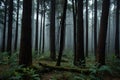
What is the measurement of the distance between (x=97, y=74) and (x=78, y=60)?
3624 mm

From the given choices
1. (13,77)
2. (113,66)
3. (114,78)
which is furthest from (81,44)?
(13,77)

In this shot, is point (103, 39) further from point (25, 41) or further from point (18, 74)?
point (18, 74)

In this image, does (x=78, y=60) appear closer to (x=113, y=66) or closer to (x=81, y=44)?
(x=81, y=44)

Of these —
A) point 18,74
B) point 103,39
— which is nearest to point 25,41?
point 18,74

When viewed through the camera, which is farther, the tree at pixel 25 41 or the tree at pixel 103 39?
the tree at pixel 103 39

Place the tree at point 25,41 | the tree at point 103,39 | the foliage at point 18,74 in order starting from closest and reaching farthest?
the foliage at point 18,74 → the tree at point 25,41 → the tree at point 103,39

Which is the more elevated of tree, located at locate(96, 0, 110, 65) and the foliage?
tree, located at locate(96, 0, 110, 65)

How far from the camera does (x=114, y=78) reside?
10.5 metres

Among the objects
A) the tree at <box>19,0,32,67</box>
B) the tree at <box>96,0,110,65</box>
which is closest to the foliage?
the tree at <box>19,0,32,67</box>

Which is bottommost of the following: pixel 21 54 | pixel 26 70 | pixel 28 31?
pixel 26 70

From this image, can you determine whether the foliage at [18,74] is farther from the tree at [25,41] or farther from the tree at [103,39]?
the tree at [103,39]

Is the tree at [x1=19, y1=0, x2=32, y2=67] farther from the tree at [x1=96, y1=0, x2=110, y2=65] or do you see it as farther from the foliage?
the tree at [x1=96, y1=0, x2=110, y2=65]

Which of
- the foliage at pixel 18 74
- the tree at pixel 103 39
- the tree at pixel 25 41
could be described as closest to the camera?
the foliage at pixel 18 74

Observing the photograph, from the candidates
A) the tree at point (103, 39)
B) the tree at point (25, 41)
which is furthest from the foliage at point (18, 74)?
the tree at point (103, 39)
